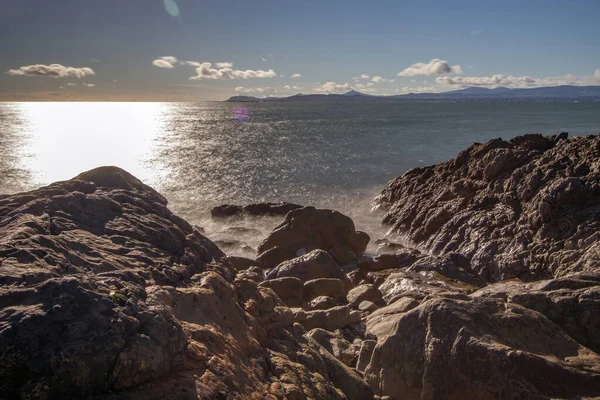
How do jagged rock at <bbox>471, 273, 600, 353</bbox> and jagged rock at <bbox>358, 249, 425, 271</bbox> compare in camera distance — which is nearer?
jagged rock at <bbox>471, 273, 600, 353</bbox>

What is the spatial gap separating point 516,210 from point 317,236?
8.34 m

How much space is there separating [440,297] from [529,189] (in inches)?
467

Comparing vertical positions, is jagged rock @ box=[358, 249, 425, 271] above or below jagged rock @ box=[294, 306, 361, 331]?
below

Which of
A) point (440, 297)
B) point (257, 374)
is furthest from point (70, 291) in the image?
point (440, 297)

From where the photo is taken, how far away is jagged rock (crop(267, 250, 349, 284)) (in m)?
15.1

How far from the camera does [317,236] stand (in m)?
20.0

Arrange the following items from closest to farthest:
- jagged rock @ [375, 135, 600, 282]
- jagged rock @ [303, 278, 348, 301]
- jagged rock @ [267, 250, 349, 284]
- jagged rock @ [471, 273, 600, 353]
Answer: jagged rock @ [471, 273, 600, 353] → jagged rock @ [303, 278, 348, 301] → jagged rock @ [375, 135, 600, 282] → jagged rock @ [267, 250, 349, 284]

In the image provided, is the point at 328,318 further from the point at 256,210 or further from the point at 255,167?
the point at 255,167

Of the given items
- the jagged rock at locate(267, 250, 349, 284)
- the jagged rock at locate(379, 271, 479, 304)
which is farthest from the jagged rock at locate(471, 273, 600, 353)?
the jagged rock at locate(267, 250, 349, 284)

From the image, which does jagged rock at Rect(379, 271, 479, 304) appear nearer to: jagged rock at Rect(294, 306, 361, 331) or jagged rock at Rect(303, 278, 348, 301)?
jagged rock at Rect(303, 278, 348, 301)

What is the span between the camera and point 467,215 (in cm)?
1922

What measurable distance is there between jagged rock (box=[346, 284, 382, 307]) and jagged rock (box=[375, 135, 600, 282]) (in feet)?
17.9

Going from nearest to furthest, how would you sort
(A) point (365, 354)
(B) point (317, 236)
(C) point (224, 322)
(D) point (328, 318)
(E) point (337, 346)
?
(C) point (224, 322)
(A) point (365, 354)
(E) point (337, 346)
(D) point (328, 318)
(B) point (317, 236)

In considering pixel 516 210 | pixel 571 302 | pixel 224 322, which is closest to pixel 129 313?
pixel 224 322
